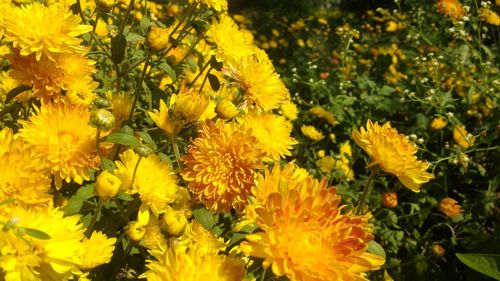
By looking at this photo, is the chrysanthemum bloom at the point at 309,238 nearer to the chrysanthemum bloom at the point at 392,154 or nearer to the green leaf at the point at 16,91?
the chrysanthemum bloom at the point at 392,154

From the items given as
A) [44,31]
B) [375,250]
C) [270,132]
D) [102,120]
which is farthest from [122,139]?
[375,250]

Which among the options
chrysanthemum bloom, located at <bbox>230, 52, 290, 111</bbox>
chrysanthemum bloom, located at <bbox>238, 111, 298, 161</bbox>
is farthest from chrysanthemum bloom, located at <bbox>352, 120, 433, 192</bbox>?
chrysanthemum bloom, located at <bbox>230, 52, 290, 111</bbox>

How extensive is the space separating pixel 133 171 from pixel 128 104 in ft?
0.81

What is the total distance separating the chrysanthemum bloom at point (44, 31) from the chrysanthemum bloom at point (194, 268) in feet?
1.84

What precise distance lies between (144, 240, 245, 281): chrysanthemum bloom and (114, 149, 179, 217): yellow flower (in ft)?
0.86

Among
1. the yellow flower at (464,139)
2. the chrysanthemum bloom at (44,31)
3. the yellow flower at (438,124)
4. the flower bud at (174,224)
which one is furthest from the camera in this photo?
the yellow flower at (438,124)

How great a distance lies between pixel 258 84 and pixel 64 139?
641 millimetres

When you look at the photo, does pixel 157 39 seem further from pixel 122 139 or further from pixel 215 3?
pixel 122 139

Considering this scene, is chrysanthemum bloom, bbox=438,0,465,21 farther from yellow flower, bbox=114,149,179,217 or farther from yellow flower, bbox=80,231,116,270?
yellow flower, bbox=80,231,116,270

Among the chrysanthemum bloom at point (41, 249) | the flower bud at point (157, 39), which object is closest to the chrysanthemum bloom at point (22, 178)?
the chrysanthemum bloom at point (41, 249)

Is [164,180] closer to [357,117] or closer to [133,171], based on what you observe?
[133,171]

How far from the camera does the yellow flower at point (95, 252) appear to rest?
100cm

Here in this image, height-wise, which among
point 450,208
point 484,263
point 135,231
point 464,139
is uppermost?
point 135,231

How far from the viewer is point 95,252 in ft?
3.33
